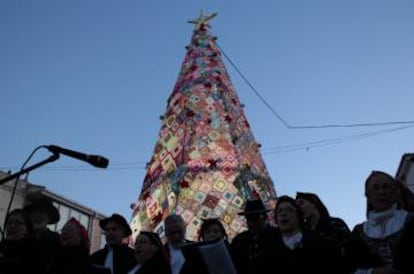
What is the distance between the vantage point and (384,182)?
2869mm

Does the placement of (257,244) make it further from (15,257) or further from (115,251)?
(15,257)

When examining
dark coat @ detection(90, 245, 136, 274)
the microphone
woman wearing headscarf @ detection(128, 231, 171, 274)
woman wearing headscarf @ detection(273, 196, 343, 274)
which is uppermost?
the microphone

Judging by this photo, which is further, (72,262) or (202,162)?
(202,162)

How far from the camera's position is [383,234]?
265 cm

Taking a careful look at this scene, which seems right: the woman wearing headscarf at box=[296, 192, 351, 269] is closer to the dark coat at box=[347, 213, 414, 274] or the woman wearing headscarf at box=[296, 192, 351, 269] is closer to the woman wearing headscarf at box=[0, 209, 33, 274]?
the dark coat at box=[347, 213, 414, 274]

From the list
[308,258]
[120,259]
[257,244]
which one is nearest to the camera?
[308,258]

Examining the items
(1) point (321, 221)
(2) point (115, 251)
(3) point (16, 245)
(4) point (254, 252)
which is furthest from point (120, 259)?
(1) point (321, 221)

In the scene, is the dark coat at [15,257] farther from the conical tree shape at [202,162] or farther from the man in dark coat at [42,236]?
the conical tree shape at [202,162]

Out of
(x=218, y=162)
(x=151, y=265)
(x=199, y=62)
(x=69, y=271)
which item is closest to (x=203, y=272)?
(x=151, y=265)

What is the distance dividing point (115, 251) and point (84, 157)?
1.25 meters

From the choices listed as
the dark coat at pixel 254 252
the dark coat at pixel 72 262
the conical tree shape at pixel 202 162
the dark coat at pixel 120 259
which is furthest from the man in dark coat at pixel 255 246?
the conical tree shape at pixel 202 162

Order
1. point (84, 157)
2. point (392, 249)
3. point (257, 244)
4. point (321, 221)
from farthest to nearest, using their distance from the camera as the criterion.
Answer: point (321, 221) < point (257, 244) < point (84, 157) < point (392, 249)

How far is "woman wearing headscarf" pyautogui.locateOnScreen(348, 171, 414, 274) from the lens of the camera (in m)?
2.50

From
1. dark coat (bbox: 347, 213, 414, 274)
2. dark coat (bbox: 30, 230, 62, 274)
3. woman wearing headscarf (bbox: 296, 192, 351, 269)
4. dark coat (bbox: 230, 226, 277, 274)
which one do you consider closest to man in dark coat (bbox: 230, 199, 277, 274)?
dark coat (bbox: 230, 226, 277, 274)
